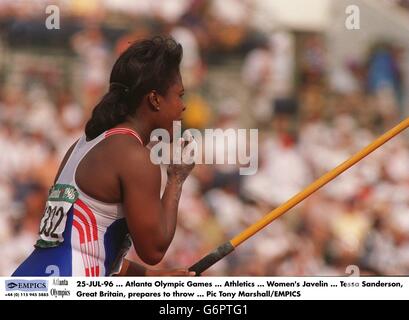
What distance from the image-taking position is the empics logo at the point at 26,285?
384cm

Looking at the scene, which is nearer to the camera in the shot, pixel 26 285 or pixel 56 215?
pixel 56 215

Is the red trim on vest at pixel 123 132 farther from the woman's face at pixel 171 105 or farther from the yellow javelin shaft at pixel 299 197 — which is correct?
the yellow javelin shaft at pixel 299 197

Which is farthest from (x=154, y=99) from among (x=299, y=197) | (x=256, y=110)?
(x=256, y=110)

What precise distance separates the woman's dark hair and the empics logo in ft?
2.43

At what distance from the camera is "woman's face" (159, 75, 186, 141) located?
349cm

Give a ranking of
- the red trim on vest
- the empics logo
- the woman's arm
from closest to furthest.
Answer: the woman's arm, the red trim on vest, the empics logo

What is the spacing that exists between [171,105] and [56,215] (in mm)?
591

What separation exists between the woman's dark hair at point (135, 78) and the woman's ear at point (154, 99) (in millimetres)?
17

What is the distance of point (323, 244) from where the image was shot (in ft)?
22.6

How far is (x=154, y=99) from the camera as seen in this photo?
11.4ft
